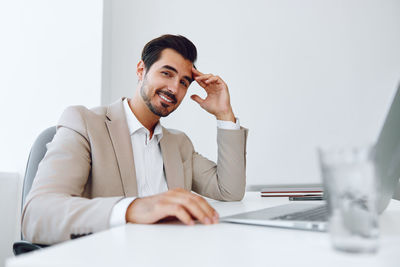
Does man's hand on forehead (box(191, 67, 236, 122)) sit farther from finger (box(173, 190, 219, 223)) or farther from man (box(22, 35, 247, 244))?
finger (box(173, 190, 219, 223))

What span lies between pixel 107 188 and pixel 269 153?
1.17 meters

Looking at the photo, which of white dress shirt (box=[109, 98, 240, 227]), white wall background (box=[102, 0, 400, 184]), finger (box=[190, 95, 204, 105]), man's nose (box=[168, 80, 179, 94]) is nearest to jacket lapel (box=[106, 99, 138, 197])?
white dress shirt (box=[109, 98, 240, 227])

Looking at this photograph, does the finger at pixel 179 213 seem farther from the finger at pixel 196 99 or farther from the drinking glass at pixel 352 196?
the finger at pixel 196 99

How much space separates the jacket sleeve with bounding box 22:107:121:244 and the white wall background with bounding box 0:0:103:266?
2.84ft

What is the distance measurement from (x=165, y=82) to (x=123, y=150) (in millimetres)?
412

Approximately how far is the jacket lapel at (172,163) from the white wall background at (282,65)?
64 centimetres

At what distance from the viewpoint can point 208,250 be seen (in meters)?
0.42

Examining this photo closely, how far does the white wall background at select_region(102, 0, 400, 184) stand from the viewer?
1.95 m

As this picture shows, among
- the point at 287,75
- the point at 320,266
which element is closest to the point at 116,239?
the point at 320,266

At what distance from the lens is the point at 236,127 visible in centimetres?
140

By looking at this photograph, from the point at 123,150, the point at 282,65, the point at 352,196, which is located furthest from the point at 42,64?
the point at 352,196

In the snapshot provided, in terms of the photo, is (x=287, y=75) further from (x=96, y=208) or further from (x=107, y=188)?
(x=96, y=208)

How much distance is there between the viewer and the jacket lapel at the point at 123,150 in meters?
1.07

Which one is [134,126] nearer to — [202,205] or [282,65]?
[202,205]
